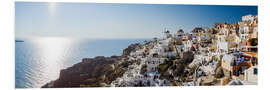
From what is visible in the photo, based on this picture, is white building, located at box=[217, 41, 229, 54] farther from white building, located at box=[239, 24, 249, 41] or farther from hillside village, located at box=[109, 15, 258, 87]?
white building, located at box=[239, 24, 249, 41]

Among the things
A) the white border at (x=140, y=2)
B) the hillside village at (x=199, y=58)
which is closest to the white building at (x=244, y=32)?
the hillside village at (x=199, y=58)

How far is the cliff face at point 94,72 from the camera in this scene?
4.77m

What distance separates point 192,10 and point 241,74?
5.67 ft

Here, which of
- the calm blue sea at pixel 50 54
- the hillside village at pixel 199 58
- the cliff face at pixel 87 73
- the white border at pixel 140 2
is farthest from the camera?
the hillside village at pixel 199 58

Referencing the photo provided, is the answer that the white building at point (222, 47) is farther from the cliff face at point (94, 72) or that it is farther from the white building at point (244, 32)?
the cliff face at point (94, 72)

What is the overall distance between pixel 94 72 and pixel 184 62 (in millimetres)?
2009

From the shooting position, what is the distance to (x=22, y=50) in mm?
4508

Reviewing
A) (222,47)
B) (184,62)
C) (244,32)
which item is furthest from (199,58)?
(244,32)

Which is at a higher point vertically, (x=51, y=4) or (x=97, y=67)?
(x=51, y=4)

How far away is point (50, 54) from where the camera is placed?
477 cm

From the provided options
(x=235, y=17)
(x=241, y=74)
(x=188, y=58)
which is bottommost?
(x=241, y=74)

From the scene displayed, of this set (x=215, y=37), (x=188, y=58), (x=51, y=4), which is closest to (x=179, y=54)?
(x=188, y=58)

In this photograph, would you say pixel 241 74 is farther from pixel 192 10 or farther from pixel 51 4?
pixel 51 4

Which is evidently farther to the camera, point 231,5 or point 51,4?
point 231,5
